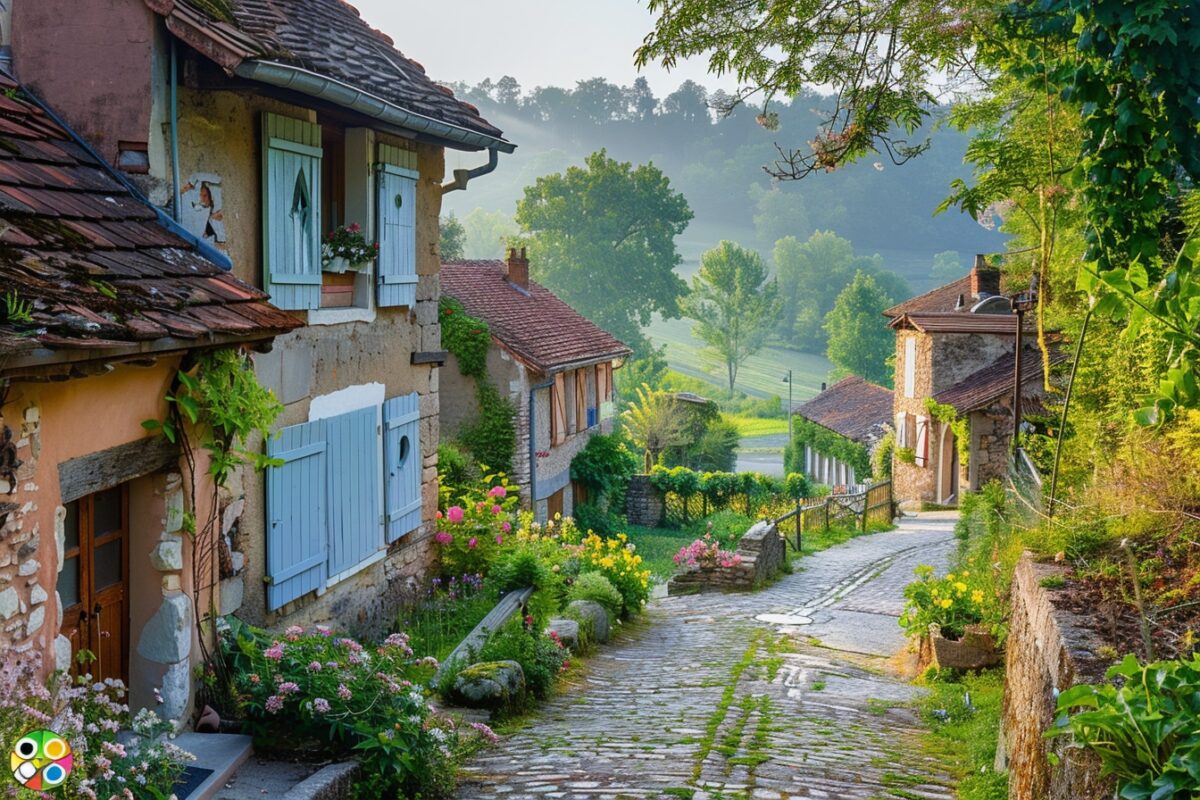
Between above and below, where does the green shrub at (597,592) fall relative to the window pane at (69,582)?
below

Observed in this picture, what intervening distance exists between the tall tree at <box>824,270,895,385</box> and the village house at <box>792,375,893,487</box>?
25.4m

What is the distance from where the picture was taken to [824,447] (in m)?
39.8

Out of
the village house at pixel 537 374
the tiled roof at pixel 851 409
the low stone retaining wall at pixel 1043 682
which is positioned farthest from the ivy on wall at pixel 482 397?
the tiled roof at pixel 851 409

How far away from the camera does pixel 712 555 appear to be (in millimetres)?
16859

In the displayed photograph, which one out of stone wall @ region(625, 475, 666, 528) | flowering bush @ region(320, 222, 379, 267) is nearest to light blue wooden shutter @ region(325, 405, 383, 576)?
flowering bush @ region(320, 222, 379, 267)

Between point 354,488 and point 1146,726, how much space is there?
6634 millimetres

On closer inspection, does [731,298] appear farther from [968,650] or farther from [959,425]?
[968,650]

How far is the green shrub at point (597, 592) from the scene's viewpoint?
1212 cm

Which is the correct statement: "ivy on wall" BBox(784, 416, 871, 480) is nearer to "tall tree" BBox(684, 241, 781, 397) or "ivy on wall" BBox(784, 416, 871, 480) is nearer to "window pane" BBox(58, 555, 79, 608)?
"tall tree" BBox(684, 241, 781, 397)

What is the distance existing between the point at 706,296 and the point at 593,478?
5225 cm

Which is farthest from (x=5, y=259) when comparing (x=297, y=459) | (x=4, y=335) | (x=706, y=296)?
(x=706, y=296)

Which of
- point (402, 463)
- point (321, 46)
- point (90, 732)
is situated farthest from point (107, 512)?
point (402, 463)
